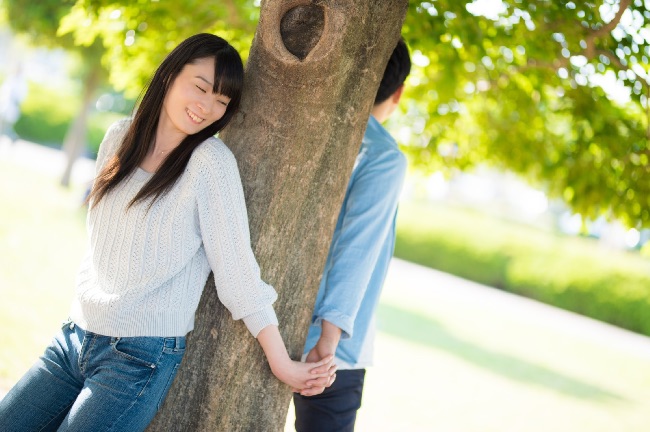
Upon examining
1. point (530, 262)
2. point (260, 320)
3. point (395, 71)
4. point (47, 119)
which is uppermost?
point (395, 71)

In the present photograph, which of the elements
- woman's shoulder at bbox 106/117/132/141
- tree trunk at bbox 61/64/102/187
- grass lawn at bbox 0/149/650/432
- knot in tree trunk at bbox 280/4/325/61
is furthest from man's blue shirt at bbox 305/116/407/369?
tree trunk at bbox 61/64/102/187

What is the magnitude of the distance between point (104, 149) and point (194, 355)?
29.6 inches

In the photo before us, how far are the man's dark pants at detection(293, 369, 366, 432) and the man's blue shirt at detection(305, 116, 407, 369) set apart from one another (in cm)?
7

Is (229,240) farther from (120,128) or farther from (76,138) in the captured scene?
(76,138)

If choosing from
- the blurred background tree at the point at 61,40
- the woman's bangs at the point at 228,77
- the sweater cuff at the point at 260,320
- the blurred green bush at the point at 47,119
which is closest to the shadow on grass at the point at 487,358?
the blurred background tree at the point at 61,40

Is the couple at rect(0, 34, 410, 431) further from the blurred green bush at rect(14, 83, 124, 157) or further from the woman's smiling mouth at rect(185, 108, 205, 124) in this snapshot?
the blurred green bush at rect(14, 83, 124, 157)

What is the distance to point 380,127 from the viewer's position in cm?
296

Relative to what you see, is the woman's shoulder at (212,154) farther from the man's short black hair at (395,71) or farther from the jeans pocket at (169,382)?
the man's short black hair at (395,71)

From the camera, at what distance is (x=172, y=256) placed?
7.41ft

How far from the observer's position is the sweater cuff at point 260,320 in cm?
236

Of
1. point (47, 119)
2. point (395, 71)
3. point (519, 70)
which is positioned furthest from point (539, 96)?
point (47, 119)

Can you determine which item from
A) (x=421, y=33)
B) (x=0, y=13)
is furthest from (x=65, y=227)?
(x=421, y=33)

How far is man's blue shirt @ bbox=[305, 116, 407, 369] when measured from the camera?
2623mm

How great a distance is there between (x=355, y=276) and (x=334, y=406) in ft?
1.80
